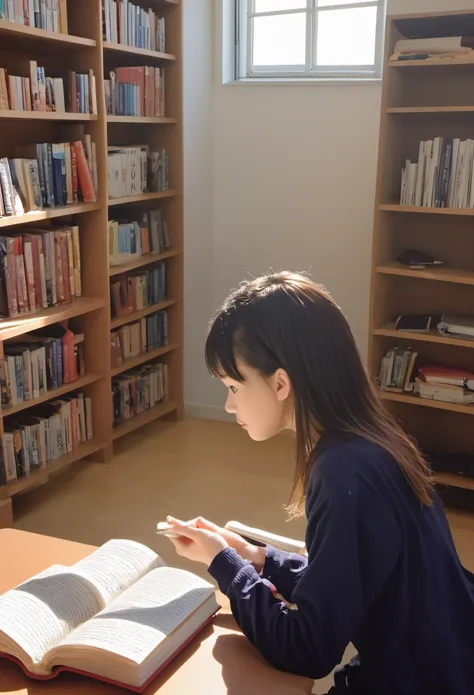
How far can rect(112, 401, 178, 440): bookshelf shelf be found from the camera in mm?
3473

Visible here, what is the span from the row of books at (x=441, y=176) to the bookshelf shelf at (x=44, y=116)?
4.11 feet

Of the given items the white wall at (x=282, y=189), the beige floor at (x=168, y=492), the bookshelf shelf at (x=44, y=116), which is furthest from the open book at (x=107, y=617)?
the white wall at (x=282, y=189)

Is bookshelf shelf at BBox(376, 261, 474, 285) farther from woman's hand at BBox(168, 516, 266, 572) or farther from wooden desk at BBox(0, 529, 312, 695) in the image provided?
wooden desk at BBox(0, 529, 312, 695)

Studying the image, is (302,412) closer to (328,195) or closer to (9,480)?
(9,480)

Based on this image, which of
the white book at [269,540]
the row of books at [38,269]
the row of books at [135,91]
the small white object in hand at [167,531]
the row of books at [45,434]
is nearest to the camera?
the small white object in hand at [167,531]

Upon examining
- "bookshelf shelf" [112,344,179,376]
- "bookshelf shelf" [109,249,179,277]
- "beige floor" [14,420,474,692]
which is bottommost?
"beige floor" [14,420,474,692]

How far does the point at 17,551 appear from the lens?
4.63 ft

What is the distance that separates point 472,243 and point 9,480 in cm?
203

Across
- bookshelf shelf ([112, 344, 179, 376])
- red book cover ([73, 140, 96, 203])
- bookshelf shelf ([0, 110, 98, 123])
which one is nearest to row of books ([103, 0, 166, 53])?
bookshelf shelf ([0, 110, 98, 123])

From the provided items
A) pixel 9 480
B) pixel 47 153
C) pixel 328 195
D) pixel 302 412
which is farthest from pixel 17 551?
pixel 328 195

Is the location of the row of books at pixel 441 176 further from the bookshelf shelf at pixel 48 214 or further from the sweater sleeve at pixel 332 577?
the sweater sleeve at pixel 332 577

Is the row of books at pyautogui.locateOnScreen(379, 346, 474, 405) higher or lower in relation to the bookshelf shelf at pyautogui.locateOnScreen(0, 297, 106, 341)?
lower

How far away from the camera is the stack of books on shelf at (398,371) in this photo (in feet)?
10.0

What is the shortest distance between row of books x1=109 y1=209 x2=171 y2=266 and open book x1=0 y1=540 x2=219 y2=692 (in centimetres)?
215
